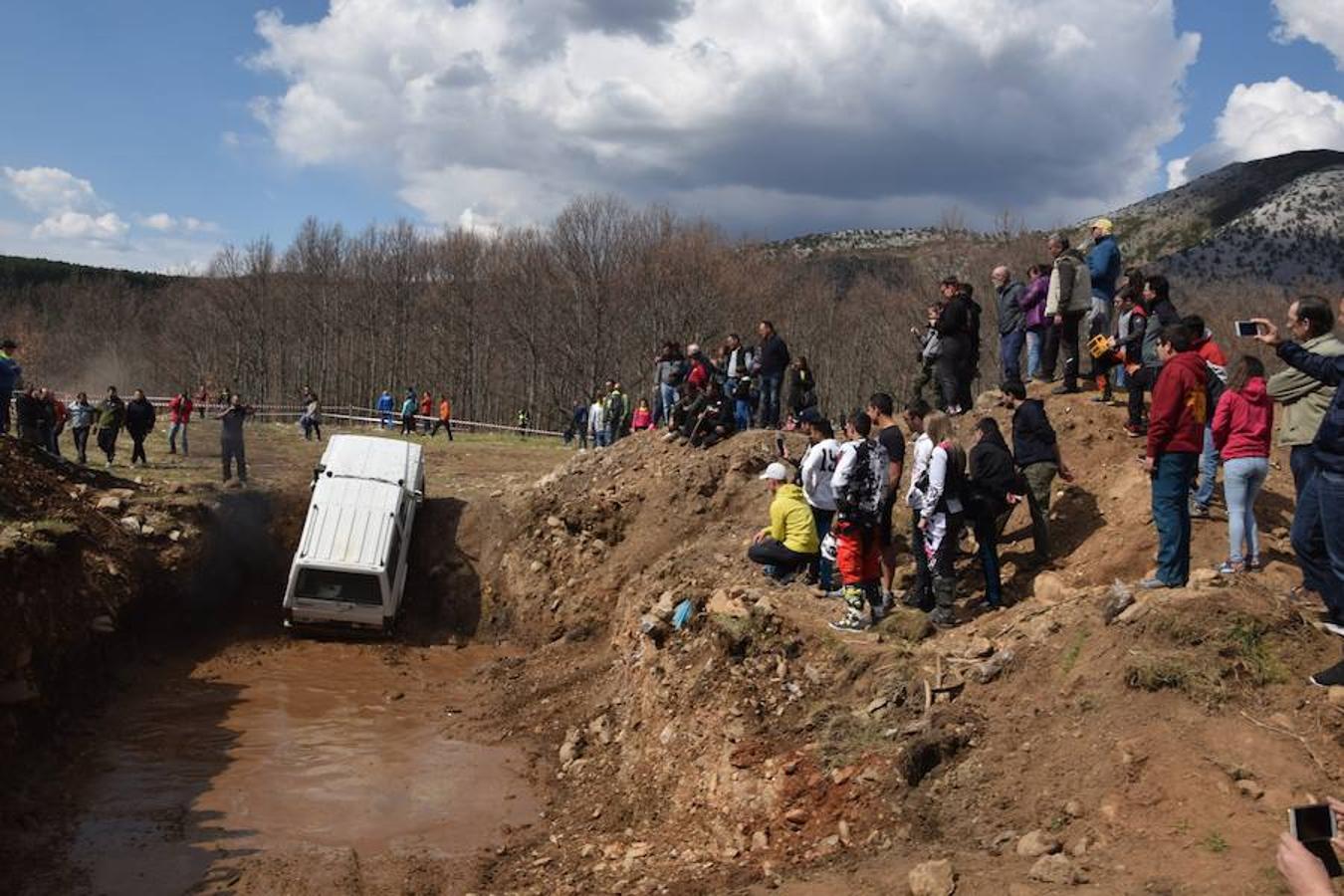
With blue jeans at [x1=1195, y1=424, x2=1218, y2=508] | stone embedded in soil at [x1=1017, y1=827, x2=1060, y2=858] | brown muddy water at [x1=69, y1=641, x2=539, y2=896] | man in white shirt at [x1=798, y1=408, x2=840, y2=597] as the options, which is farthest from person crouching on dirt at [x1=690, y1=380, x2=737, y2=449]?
stone embedded in soil at [x1=1017, y1=827, x2=1060, y2=858]


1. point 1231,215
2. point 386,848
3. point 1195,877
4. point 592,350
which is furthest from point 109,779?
point 1231,215

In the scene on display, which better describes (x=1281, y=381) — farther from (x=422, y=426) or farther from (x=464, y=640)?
(x=422, y=426)

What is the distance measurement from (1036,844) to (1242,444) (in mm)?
4448

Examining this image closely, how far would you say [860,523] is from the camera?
934 centimetres

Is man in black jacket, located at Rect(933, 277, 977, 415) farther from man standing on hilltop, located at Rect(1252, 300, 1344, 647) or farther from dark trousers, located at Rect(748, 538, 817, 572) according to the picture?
man standing on hilltop, located at Rect(1252, 300, 1344, 647)

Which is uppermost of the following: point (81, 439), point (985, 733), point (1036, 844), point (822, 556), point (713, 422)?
point (713, 422)

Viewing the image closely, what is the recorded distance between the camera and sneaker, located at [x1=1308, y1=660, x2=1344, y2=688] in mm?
6246

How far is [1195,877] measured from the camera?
5094 mm

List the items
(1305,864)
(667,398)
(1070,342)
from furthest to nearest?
(667,398) < (1070,342) < (1305,864)

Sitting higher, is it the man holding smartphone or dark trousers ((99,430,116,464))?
dark trousers ((99,430,116,464))

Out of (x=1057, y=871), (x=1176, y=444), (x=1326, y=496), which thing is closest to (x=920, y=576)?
(x=1176, y=444)

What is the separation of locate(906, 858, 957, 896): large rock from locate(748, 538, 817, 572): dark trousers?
19.2ft

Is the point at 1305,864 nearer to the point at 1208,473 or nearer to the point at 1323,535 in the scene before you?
the point at 1323,535

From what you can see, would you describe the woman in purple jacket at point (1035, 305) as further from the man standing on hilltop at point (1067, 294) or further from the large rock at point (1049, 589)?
the large rock at point (1049, 589)
